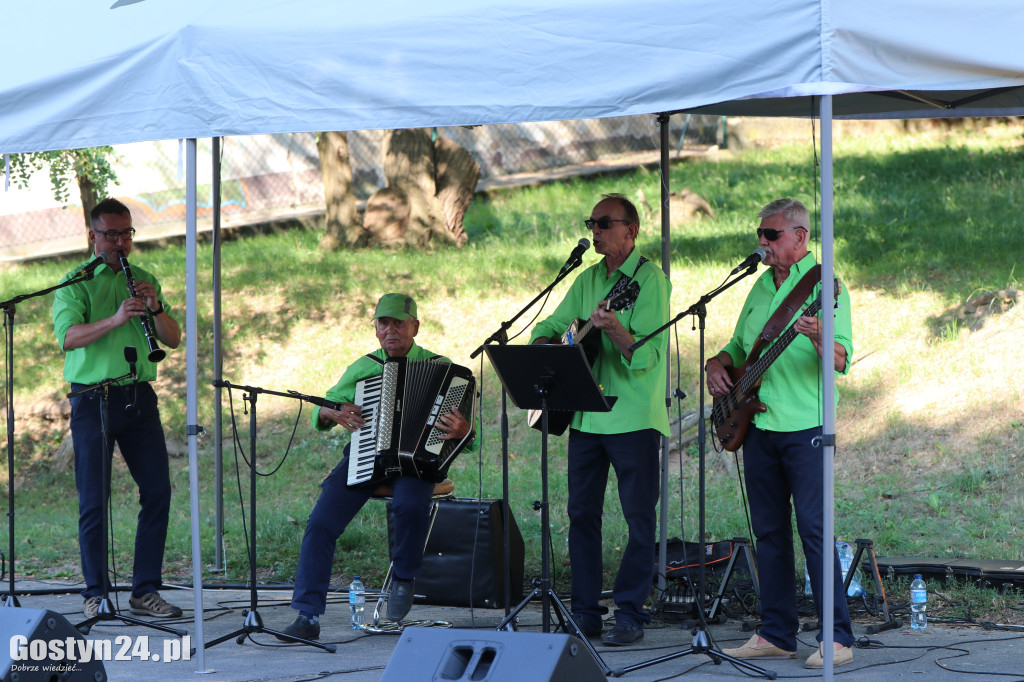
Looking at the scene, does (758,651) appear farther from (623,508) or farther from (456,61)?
(456,61)

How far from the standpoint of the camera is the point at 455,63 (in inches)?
165

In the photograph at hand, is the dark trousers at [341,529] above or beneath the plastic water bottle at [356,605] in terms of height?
above

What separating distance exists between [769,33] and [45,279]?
11.4 m

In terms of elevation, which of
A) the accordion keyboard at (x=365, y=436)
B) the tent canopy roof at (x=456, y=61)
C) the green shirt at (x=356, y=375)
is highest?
the tent canopy roof at (x=456, y=61)

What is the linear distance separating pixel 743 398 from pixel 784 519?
571mm

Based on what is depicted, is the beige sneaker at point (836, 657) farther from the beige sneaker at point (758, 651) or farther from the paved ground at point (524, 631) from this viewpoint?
the beige sneaker at point (758, 651)

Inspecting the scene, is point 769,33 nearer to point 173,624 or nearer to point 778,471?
point 778,471

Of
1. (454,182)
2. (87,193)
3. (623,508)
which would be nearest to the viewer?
(623,508)

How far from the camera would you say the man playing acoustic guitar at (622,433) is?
524cm

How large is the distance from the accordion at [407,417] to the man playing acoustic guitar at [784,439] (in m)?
1.30

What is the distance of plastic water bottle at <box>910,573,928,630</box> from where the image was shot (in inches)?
217

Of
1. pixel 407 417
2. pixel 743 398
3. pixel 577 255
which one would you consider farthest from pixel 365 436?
pixel 743 398

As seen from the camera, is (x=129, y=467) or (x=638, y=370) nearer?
(x=638, y=370)

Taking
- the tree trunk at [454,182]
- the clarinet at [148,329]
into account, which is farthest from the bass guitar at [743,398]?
the tree trunk at [454,182]
